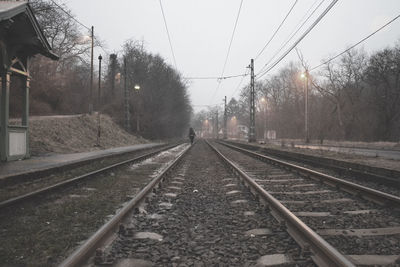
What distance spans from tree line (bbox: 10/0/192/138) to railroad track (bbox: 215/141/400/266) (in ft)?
56.8

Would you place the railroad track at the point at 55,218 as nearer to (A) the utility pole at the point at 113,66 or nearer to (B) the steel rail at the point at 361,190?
(B) the steel rail at the point at 361,190

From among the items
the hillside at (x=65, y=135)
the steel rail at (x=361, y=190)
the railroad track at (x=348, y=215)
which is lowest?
the railroad track at (x=348, y=215)

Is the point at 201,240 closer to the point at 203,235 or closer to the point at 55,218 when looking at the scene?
the point at 203,235

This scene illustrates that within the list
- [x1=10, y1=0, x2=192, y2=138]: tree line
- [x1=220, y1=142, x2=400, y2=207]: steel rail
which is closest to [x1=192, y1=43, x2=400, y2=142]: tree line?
[x1=10, y1=0, x2=192, y2=138]: tree line

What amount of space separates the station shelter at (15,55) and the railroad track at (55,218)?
4.99 meters

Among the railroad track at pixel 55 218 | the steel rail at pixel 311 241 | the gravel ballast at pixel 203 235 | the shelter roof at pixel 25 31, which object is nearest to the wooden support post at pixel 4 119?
the shelter roof at pixel 25 31

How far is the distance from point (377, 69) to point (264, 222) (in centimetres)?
4388

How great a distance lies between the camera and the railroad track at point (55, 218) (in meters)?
2.91

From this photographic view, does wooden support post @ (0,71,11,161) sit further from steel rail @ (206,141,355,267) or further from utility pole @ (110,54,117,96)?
utility pole @ (110,54,117,96)

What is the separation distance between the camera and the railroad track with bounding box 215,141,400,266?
9.52 feet

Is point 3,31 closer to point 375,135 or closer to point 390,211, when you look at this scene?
point 390,211

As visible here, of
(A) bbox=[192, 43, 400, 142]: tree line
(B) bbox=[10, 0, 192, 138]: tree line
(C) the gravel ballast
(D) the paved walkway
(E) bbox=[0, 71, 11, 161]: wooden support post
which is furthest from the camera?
(A) bbox=[192, 43, 400, 142]: tree line

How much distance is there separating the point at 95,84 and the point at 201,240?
4674 cm

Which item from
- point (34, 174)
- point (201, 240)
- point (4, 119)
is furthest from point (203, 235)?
point (4, 119)
